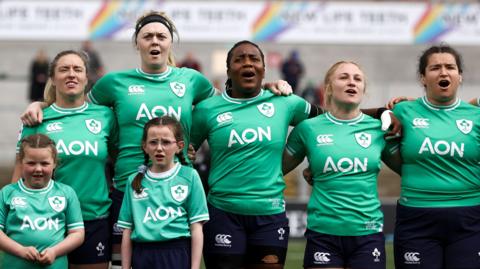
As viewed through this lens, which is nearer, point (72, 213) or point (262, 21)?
point (72, 213)

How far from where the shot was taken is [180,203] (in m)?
6.22

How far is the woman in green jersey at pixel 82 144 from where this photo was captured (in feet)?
21.2

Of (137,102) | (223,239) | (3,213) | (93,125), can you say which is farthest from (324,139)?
(3,213)

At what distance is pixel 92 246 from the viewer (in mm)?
6547

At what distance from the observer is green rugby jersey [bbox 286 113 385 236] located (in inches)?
249

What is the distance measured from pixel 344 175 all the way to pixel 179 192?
1029 millimetres

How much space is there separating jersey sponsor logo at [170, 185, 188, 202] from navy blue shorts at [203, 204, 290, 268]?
1.20 ft

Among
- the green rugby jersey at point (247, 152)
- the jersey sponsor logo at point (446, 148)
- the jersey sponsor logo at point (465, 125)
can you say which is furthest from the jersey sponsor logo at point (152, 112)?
the jersey sponsor logo at point (465, 125)

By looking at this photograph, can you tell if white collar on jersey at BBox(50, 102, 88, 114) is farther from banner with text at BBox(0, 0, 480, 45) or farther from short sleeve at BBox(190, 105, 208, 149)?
banner with text at BBox(0, 0, 480, 45)

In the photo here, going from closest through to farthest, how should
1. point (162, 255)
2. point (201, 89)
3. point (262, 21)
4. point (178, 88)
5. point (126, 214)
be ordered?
point (162, 255), point (126, 214), point (178, 88), point (201, 89), point (262, 21)

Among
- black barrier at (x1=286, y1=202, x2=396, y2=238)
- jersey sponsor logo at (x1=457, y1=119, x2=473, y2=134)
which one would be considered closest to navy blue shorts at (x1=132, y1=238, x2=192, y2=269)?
jersey sponsor logo at (x1=457, y1=119, x2=473, y2=134)

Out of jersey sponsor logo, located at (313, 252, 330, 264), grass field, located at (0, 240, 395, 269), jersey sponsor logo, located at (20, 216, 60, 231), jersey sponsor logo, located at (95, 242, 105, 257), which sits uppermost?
jersey sponsor logo, located at (20, 216, 60, 231)

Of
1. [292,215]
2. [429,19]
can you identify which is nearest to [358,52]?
[429,19]

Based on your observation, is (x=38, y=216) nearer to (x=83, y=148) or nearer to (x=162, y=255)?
(x=83, y=148)
